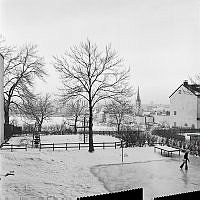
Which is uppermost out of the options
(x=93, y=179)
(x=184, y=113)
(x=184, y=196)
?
(x=184, y=113)

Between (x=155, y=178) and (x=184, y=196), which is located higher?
(x=184, y=196)

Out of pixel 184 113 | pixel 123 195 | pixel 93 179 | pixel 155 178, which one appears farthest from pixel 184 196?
pixel 184 113

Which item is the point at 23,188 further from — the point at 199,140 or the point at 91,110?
the point at 199,140

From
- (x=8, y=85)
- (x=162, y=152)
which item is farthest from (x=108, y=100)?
(x=8, y=85)

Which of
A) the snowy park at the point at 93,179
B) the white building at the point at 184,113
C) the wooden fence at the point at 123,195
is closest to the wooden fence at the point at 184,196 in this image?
the wooden fence at the point at 123,195

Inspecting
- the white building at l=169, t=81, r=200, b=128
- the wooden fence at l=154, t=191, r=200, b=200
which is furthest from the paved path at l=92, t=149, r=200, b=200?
the white building at l=169, t=81, r=200, b=128

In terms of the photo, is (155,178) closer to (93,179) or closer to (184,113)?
(93,179)

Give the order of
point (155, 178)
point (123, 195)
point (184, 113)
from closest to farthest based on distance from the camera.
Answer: point (123, 195)
point (155, 178)
point (184, 113)

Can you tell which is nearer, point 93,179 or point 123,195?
point 123,195

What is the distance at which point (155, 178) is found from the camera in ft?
10.4

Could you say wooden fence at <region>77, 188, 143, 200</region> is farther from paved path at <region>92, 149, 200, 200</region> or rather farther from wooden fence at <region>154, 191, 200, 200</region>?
paved path at <region>92, 149, 200, 200</region>

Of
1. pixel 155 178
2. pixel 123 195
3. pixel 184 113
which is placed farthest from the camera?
pixel 184 113

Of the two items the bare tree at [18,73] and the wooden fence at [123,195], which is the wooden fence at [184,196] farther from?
the bare tree at [18,73]

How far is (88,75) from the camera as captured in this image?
523cm
